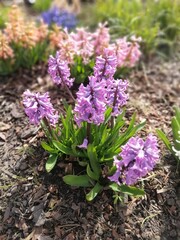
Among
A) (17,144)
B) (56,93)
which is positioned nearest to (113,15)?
(56,93)

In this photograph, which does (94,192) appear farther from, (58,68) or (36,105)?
(58,68)

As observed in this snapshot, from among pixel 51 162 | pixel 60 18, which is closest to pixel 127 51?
pixel 60 18

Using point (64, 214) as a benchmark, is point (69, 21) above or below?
above

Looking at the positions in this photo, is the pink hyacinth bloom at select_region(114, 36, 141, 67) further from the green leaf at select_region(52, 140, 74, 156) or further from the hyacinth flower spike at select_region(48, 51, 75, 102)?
the green leaf at select_region(52, 140, 74, 156)

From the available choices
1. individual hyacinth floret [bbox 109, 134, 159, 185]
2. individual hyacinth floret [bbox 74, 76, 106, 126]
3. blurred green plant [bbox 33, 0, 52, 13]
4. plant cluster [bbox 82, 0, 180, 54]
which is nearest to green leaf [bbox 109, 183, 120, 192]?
individual hyacinth floret [bbox 109, 134, 159, 185]

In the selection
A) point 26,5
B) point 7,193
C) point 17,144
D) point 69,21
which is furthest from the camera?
point 26,5

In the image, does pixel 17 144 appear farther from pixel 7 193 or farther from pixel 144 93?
pixel 144 93
